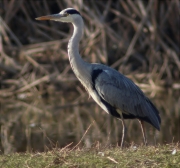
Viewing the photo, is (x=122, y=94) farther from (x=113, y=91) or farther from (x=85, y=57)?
(x=85, y=57)

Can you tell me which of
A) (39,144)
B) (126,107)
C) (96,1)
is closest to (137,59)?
(96,1)

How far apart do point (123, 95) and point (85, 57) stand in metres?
6.76

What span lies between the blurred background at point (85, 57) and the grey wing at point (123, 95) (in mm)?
4213

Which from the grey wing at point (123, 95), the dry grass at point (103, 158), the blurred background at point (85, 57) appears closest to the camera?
the dry grass at point (103, 158)

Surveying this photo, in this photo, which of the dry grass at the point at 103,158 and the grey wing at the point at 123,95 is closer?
the dry grass at the point at 103,158

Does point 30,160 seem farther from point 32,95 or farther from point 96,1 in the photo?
point 96,1

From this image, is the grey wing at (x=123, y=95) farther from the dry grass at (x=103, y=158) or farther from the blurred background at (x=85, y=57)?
the blurred background at (x=85, y=57)

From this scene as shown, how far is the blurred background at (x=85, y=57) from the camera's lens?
43.3ft

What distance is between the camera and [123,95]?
25.9ft

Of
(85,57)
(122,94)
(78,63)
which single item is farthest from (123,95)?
(85,57)

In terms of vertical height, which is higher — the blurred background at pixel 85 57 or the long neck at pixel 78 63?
the long neck at pixel 78 63

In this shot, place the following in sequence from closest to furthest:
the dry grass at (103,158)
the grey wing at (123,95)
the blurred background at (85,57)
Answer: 1. the dry grass at (103,158)
2. the grey wing at (123,95)
3. the blurred background at (85,57)

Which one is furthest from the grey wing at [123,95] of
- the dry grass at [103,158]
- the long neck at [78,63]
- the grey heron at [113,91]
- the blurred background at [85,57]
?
the blurred background at [85,57]

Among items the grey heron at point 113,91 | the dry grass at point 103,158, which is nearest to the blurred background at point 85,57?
the grey heron at point 113,91
